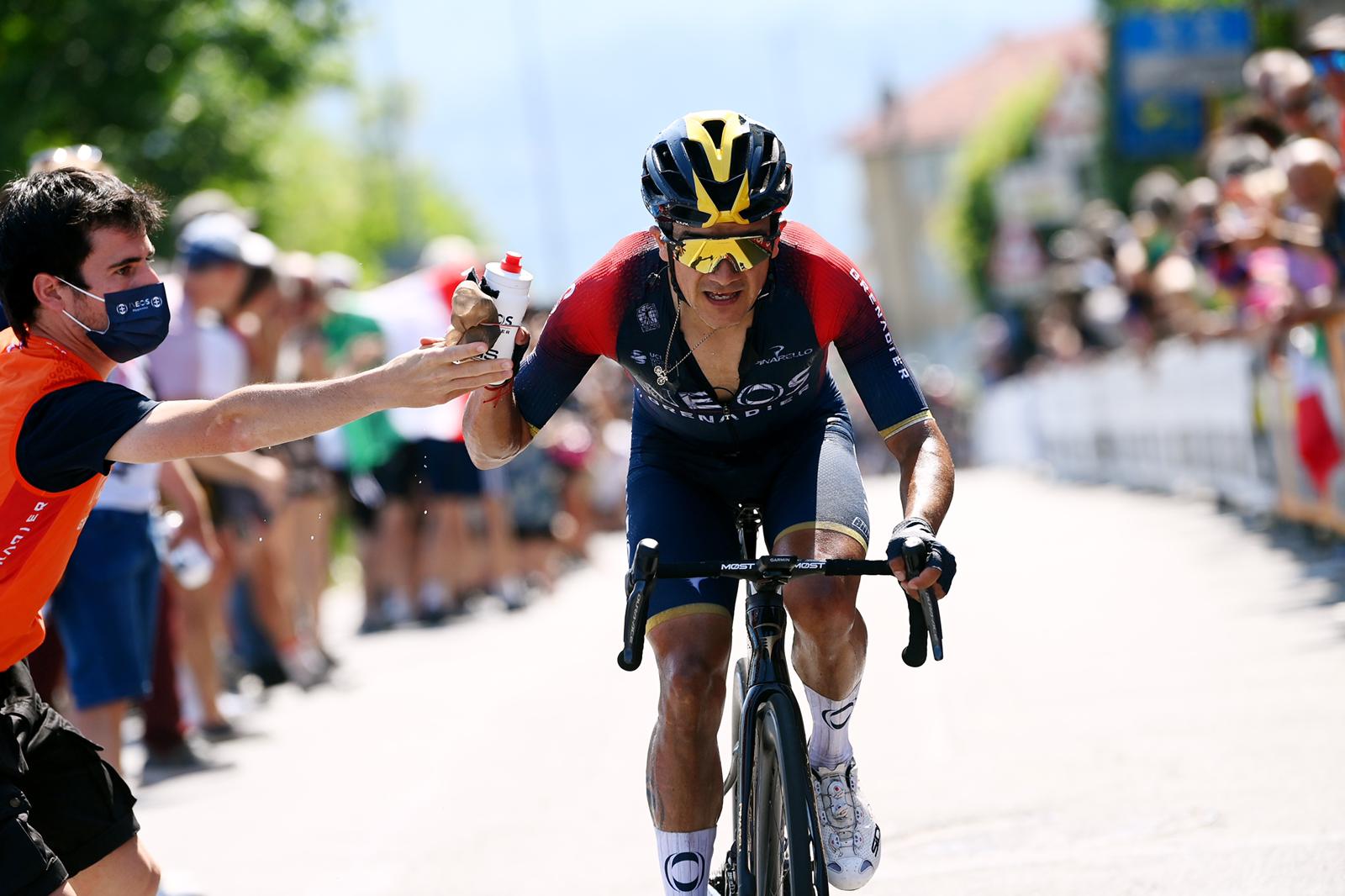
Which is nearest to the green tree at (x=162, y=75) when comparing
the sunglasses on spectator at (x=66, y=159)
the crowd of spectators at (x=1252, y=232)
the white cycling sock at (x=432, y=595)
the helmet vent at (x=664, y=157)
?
the white cycling sock at (x=432, y=595)

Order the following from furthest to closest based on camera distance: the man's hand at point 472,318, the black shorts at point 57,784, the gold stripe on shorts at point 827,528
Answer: the gold stripe on shorts at point 827,528, the man's hand at point 472,318, the black shorts at point 57,784

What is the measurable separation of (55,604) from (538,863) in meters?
2.34

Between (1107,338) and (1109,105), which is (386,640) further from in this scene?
(1109,105)

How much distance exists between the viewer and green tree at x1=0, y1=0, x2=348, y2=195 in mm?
15992

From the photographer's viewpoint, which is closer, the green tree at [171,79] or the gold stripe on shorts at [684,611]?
the gold stripe on shorts at [684,611]

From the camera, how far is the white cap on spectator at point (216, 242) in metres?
10.2

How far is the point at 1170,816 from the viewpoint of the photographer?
6395mm

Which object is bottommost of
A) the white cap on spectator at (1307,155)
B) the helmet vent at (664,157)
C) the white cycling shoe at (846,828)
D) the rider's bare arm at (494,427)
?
the white cycling shoe at (846,828)

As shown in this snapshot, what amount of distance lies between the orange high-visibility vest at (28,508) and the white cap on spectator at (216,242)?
570cm

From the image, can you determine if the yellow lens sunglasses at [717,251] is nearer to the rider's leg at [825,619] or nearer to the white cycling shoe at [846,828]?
the rider's leg at [825,619]

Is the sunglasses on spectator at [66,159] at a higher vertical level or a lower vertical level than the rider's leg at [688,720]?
higher

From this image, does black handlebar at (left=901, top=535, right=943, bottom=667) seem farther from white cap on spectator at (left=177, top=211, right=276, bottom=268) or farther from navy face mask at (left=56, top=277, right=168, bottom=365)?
white cap on spectator at (left=177, top=211, right=276, bottom=268)

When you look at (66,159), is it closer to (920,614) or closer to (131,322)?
(131,322)

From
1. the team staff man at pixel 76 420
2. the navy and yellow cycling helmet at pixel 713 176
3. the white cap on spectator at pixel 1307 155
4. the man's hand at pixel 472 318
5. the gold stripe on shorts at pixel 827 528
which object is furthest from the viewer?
the white cap on spectator at pixel 1307 155
